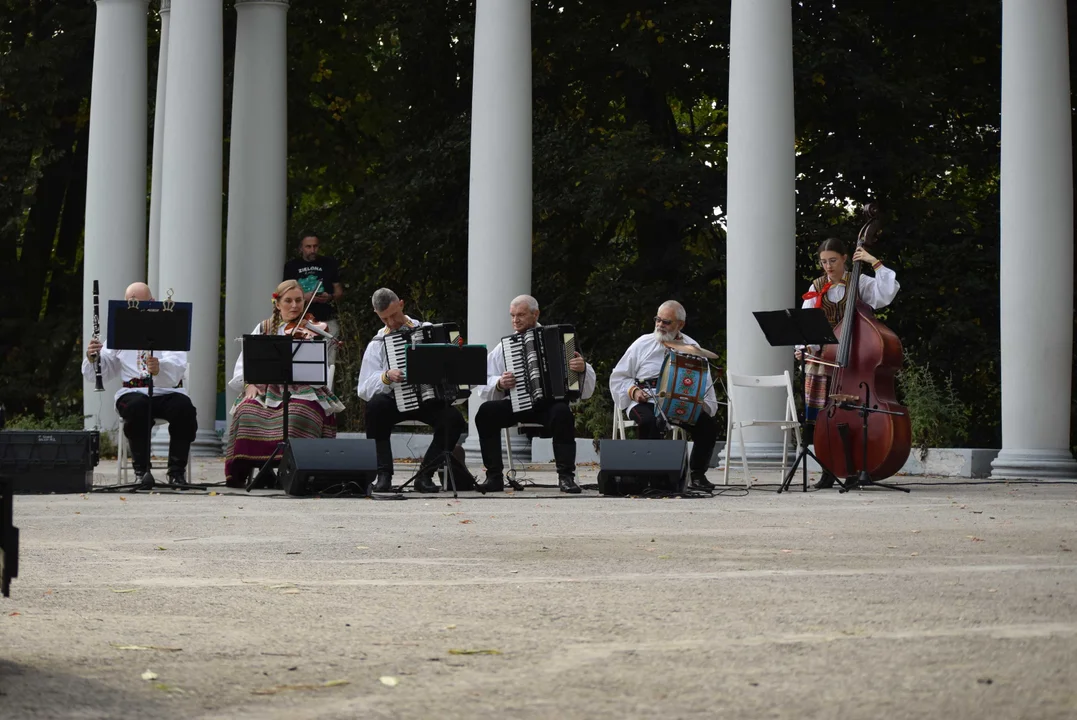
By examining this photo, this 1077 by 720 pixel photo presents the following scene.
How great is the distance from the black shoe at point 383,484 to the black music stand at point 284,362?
2.92 ft

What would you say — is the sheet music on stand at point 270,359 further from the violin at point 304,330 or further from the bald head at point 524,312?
the bald head at point 524,312

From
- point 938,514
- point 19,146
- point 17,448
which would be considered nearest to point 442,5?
point 19,146

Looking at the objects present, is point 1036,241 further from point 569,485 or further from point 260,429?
point 260,429

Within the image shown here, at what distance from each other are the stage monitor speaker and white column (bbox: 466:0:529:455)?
20.1 ft

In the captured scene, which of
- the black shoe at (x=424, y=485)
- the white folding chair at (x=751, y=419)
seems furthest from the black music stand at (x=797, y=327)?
the black shoe at (x=424, y=485)

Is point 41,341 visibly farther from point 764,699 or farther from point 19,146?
point 764,699

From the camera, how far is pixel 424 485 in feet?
49.6

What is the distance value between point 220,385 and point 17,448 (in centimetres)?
2076

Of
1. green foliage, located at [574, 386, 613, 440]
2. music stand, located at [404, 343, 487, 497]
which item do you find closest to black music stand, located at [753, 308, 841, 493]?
music stand, located at [404, 343, 487, 497]

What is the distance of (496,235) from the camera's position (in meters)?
20.5

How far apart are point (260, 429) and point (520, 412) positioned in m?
2.43

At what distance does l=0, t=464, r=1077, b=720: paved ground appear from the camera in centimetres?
438

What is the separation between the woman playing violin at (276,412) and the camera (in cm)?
1549

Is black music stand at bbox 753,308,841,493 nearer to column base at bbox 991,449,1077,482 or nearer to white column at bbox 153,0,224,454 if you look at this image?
column base at bbox 991,449,1077,482
